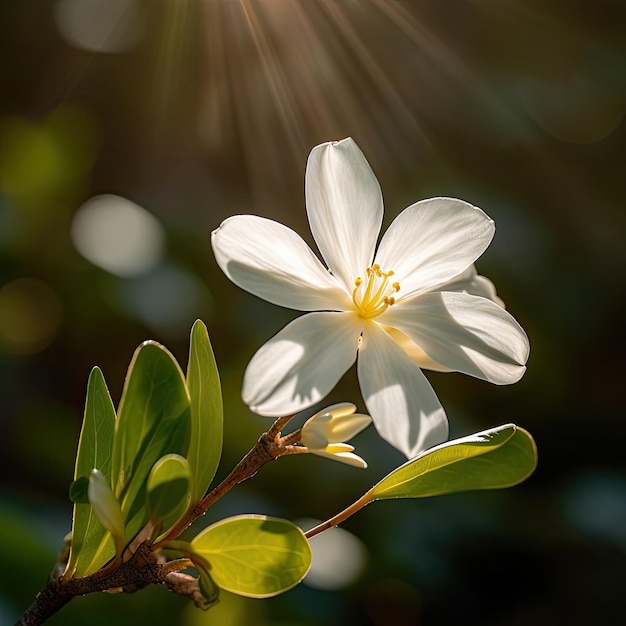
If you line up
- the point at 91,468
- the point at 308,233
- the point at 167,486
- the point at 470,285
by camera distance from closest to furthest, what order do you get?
the point at 167,486
the point at 91,468
the point at 470,285
the point at 308,233

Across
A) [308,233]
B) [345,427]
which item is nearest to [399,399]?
[345,427]

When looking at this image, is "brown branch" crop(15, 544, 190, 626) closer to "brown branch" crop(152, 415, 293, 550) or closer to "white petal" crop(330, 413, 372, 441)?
"brown branch" crop(152, 415, 293, 550)

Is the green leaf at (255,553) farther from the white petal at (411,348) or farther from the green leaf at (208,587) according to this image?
the white petal at (411,348)

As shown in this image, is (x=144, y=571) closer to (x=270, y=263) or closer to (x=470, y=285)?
(x=270, y=263)

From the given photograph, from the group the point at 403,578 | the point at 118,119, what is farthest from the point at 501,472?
the point at 118,119

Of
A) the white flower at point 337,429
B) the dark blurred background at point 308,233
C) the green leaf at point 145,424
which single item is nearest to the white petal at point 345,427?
the white flower at point 337,429

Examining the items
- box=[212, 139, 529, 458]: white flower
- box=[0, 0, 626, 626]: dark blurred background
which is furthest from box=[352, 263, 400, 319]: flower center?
box=[0, 0, 626, 626]: dark blurred background

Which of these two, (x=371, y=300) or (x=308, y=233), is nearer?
(x=371, y=300)

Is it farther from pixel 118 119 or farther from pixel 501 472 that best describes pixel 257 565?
pixel 118 119
